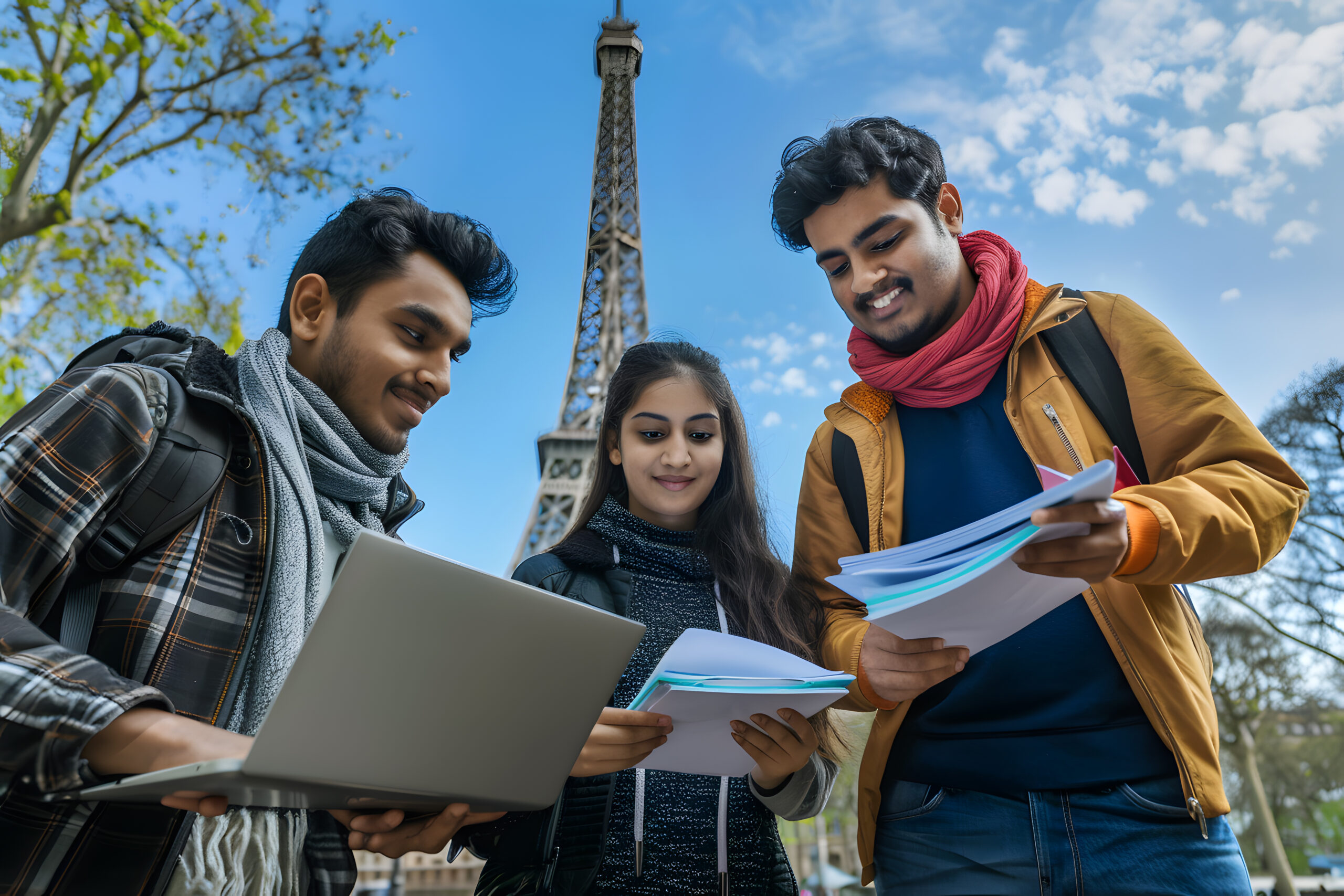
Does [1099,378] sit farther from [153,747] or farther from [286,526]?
[153,747]

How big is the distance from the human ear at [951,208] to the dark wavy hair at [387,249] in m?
1.43

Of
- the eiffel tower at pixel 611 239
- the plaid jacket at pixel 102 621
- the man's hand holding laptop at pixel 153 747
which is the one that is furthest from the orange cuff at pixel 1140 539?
the eiffel tower at pixel 611 239

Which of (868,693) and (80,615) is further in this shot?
(868,693)

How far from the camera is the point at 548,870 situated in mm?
1925

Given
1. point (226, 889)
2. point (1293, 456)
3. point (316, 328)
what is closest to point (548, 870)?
point (226, 889)

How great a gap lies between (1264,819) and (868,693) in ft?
45.7

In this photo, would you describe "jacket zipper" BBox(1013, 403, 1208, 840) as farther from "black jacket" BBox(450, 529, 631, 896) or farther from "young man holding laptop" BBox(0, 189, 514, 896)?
"young man holding laptop" BBox(0, 189, 514, 896)

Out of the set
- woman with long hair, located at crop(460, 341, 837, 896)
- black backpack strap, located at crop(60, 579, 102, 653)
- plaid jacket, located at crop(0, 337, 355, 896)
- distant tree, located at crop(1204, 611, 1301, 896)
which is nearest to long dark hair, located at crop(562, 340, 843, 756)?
woman with long hair, located at crop(460, 341, 837, 896)

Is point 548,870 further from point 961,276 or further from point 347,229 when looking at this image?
point 961,276

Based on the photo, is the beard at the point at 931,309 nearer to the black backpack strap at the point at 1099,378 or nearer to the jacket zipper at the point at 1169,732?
the black backpack strap at the point at 1099,378

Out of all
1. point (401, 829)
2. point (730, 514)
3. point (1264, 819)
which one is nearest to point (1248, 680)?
point (1264, 819)

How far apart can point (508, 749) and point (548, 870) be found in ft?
2.55

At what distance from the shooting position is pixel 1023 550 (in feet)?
4.12

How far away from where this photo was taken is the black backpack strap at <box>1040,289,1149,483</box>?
1.93 meters
